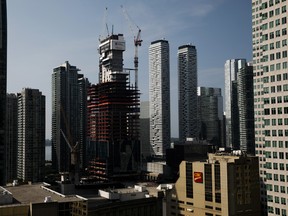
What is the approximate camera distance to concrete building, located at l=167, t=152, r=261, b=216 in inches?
4136

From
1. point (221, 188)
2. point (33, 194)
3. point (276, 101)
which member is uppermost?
point (276, 101)

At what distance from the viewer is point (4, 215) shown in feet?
233

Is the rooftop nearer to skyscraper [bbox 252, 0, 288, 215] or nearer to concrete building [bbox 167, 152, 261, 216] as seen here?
concrete building [bbox 167, 152, 261, 216]

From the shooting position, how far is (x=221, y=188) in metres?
106

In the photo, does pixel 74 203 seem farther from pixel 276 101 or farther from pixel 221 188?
pixel 276 101

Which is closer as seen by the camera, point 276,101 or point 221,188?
point 276,101

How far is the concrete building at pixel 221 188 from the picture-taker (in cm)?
10506

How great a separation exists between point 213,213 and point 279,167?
105 feet

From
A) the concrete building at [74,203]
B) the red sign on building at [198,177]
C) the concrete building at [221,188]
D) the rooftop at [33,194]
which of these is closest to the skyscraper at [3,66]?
the concrete building at [74,203]

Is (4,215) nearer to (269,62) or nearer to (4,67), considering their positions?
(269,62)

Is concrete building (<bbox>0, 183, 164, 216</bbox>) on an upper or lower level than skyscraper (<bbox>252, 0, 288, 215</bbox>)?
lower

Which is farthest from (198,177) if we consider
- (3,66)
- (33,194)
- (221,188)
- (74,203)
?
(3,66)

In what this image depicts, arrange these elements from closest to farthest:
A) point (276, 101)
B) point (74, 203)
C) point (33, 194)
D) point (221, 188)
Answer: point (74, 203) → point (276, 101) → point (33, 194) → point (221, 188)

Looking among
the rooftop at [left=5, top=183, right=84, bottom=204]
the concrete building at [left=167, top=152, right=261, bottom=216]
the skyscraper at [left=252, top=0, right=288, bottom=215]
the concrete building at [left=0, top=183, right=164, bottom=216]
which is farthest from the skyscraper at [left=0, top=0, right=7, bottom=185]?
the skyscraper at [left=252, top=0, right=288, bottom=215]
